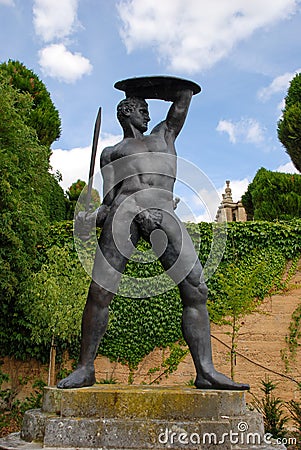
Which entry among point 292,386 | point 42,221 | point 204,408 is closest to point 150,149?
point 204,408

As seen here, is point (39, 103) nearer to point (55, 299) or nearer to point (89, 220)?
point (55, 299)

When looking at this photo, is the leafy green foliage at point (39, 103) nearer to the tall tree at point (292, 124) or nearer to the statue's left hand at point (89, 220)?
the tall tree at point (292, 124)

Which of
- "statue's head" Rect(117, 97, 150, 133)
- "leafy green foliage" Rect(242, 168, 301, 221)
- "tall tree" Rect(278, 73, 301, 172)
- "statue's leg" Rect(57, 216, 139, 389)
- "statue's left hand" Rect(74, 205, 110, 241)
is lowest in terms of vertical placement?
"statue's leg" Rect(57, 216, 139, 389)

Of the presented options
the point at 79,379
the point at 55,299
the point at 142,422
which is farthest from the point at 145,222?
the point at 55,299

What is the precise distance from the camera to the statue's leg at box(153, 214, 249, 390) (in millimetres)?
3188

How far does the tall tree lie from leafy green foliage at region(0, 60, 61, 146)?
21.8 ft

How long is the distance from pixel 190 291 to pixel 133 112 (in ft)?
4.78

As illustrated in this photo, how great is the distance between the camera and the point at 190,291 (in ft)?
10.7

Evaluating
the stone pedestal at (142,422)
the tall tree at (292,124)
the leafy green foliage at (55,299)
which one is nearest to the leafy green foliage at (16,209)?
the leafy green foliage at (55,299)

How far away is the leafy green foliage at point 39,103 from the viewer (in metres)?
13.6

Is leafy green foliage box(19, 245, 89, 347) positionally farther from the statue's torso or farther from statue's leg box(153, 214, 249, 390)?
statue's leg box(153, 214, 249, 390)

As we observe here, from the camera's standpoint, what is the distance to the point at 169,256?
332 centimetres

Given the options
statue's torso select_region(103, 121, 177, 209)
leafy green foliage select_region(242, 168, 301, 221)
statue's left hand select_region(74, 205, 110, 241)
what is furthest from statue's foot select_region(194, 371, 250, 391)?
leafy green foliage select_region(242, 168, 301, 221)

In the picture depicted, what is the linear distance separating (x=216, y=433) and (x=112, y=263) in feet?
4.11
